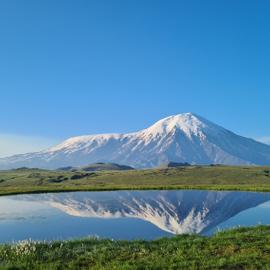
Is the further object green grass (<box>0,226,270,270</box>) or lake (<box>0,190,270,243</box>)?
lake (<box>0,190,270,243</box>)

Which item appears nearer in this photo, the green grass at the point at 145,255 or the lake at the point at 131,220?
the green grass at the point at 145,255

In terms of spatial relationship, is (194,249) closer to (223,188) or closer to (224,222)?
(224,222)

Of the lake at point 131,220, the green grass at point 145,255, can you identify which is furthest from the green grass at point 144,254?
the lake at point 131,220

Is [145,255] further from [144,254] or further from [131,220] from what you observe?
[131,220]

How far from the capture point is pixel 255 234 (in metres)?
30.6

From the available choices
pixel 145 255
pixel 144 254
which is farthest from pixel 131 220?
pixel 145 255

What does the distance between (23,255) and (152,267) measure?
7.95m

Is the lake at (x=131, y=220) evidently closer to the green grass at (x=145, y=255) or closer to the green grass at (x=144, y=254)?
the green grass at (x=144, y=254)

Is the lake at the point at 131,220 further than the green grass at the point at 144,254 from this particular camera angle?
Yes

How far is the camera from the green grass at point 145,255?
2159 centimetres

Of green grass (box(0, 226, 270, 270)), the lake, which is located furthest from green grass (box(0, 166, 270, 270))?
the lake

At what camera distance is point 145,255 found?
24.5 meters

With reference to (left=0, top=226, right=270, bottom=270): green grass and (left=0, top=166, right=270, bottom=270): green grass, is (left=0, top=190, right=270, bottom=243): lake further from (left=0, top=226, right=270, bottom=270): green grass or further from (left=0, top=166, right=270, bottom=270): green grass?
(left=0, top=226, right=270, bottom=270): green grass

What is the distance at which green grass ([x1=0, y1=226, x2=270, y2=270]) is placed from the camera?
70.8ft
